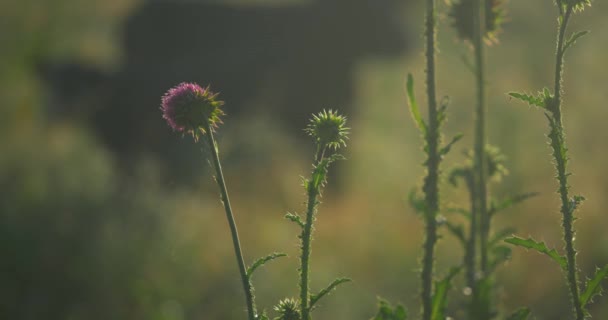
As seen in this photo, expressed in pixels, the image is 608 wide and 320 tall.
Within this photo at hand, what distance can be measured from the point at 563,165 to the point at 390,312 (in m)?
0.43

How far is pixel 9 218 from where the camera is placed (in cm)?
680

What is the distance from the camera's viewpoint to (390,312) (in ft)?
4.74

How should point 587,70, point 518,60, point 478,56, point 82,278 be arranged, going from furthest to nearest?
1. point 518,60
2. point 587,70
3. point 82,278
4. point 478,56

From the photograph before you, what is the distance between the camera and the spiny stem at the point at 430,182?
1346 mm

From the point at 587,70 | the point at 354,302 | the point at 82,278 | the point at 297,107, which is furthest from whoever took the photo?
the point at 297,107

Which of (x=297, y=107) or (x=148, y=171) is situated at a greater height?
(x=297, y=107)

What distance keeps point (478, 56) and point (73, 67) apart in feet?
46.0

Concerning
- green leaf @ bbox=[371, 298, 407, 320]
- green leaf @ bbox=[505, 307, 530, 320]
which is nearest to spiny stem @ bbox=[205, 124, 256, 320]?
green leaf @ bbox=[371, 298, 407, 320]

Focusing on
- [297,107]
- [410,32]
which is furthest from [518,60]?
[297,107]

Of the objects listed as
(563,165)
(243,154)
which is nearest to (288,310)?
(563,165)

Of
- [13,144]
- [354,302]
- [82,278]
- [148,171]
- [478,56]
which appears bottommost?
[478,56]

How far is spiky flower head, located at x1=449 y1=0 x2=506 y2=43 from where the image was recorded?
1.68 m

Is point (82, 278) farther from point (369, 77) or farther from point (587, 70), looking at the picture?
point (369, 77)

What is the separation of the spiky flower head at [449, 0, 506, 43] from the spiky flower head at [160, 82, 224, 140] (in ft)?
1.83
